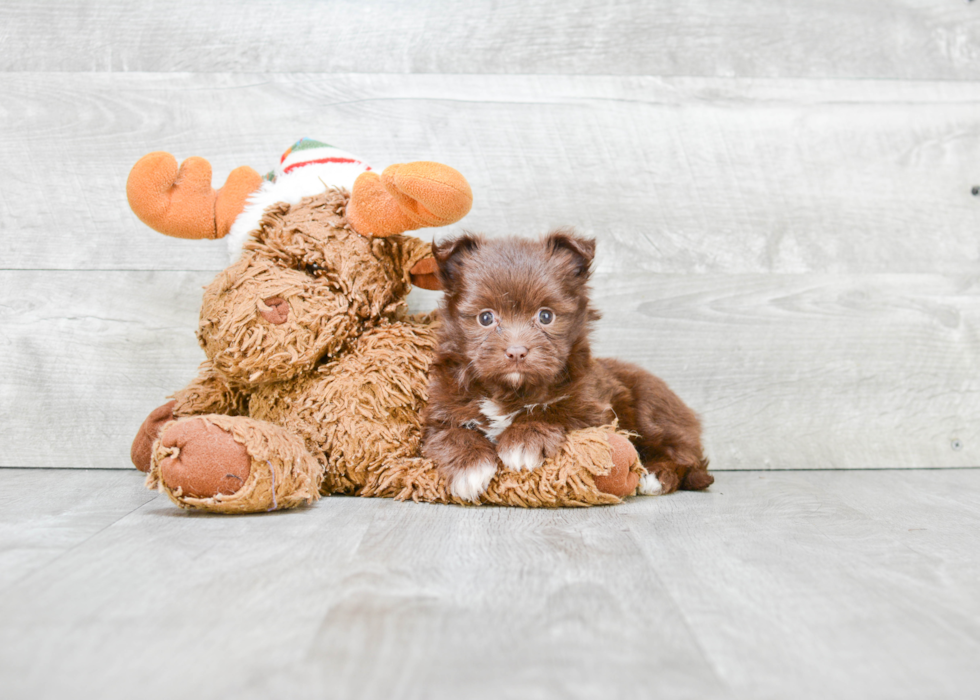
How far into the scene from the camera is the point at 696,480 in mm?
1580

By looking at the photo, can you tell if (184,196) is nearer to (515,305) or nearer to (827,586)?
(515,305)

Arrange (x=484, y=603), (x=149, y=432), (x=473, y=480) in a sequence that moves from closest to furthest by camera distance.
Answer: (x=484, y=603) < (x=473, y=480) < (x=149, y=432)

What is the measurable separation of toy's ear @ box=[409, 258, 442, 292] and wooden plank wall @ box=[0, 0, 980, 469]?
0.30 m

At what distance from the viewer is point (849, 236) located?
6.18 feet

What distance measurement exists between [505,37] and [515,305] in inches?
35.4

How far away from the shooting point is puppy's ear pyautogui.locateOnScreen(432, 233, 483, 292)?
133 cm

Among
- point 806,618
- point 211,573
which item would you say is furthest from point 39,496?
point 806,618

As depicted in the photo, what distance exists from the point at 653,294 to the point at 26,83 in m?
1.59

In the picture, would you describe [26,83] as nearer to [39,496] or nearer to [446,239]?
[39,496]

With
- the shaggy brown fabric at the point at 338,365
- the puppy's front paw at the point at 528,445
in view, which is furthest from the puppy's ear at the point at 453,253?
the puppy's front paw at the point at 528,445

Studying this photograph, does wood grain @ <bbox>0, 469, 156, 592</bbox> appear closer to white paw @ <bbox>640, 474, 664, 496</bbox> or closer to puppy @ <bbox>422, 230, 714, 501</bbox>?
puppy @ <bbox>422, 230, 714, 501</bbox>

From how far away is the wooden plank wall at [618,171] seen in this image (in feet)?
5.90

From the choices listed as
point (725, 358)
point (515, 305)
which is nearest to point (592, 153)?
point (725, 358)

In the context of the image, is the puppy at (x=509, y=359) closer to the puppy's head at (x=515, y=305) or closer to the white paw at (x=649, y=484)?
the puppy's head at (x=515, y=305)
